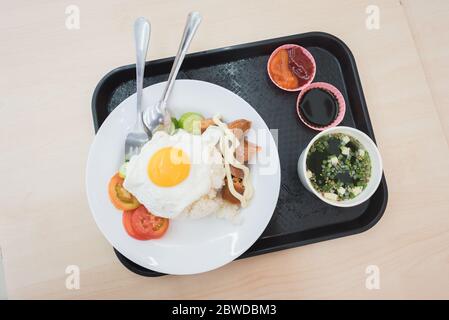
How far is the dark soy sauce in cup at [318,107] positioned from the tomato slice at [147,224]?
2.96 feet

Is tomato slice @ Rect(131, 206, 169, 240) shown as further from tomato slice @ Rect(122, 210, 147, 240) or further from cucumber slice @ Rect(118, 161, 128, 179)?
cucumber slice @ Rect(118, 161, 128, 179)

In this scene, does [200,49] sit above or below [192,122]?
above

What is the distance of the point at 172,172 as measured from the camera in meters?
1.53

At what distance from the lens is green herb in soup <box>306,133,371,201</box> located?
1677 millimetres

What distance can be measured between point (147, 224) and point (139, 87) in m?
0.66

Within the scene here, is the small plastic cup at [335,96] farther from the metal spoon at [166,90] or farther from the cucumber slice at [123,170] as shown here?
the cucumber slice at [123,170]

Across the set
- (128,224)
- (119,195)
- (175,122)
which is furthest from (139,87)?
(128,224)

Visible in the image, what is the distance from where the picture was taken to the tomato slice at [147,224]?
5.26 feet

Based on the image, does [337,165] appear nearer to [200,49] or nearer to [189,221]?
[189,221]

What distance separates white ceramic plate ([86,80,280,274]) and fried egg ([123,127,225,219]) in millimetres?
140

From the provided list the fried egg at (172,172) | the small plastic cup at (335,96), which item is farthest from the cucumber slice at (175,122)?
the small plastic cup at (335,96)

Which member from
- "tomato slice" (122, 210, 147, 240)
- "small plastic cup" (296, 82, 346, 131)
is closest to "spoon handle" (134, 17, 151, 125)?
"tomato slice" (122, 210, 147, 240)

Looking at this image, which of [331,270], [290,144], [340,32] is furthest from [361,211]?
[340,32]
